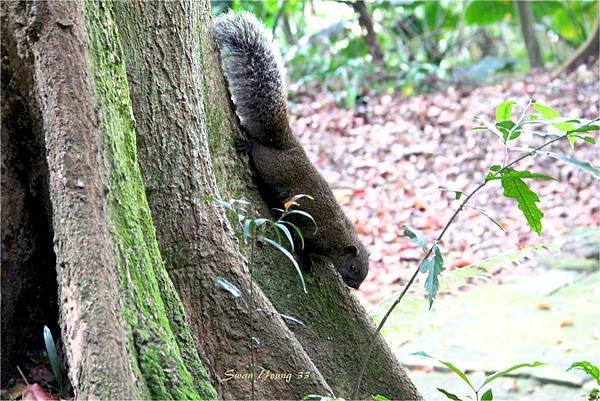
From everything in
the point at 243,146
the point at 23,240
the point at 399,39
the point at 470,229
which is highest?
the point at 399,39

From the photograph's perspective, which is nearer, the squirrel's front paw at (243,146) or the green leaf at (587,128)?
the green leaf at (587,128)

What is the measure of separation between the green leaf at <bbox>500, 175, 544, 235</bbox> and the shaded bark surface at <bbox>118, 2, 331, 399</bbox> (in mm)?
894

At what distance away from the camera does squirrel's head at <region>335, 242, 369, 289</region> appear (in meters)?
4.39

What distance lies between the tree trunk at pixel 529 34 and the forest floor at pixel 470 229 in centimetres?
122

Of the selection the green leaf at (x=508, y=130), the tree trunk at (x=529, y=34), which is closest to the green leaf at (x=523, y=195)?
the green leaf at (x=508, y=130)

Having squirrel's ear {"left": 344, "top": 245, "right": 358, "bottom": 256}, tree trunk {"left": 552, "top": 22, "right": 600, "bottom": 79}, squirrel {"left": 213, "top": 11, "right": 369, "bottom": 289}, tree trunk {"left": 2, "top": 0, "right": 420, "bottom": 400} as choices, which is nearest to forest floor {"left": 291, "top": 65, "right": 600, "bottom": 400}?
tree trunk {"left": 552, "top": 22, "right": 600, "bottom": 79}

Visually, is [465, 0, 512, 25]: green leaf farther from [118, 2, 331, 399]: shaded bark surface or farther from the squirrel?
[118, 2, 331, 399]: shaded bark surface

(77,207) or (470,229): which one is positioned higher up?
(77,207)

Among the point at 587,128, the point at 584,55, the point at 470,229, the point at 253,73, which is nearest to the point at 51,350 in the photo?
the point at 253,73

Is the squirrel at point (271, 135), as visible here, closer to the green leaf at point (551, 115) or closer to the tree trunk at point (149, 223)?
the tree trunk at point (149, 223)

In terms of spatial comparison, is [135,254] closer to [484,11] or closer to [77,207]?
[77,207]

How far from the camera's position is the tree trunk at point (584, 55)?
10.5 metres

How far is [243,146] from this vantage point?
3.54 meters

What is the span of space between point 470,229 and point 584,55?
4028 millimetres
